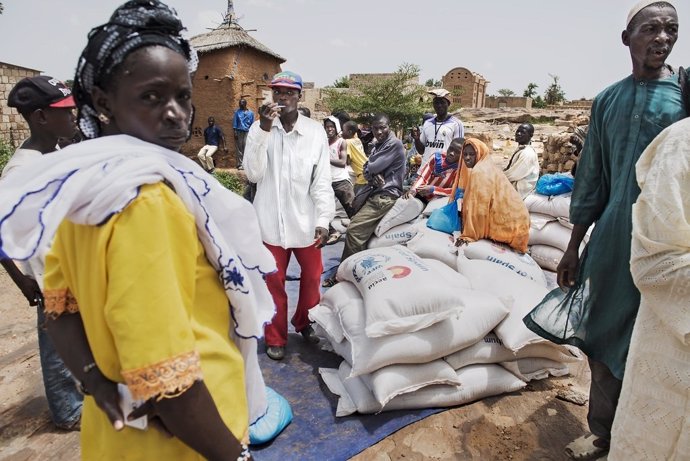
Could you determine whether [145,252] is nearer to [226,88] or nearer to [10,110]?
[10,110]

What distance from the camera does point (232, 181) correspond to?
32.8ft

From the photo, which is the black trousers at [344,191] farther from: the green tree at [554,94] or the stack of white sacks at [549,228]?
the green tree at [554,94]

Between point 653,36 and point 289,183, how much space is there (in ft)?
6.42

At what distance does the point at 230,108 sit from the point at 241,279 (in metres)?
11.7

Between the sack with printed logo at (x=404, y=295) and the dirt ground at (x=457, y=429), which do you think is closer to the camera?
the dirt ground at (x=457, y=429)

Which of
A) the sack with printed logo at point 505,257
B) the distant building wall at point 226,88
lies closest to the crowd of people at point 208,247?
the sack with printed logo at point 505,257

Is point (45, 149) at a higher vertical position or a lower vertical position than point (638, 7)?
lower

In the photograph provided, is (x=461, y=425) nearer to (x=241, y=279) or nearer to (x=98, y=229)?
(x=241, y=279)

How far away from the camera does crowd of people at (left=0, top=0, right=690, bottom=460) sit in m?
0.74

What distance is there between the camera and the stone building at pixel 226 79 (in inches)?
459

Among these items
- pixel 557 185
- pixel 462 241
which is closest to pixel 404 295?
pixel 462 241

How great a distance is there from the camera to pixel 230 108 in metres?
11.8

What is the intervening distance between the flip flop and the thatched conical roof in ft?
38.1

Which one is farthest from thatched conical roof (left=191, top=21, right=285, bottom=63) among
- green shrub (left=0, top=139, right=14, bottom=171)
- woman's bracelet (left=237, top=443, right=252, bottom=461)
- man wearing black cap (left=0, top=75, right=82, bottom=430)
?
woman's bracelet (left=237, top=443, right=252, bottom=461)
